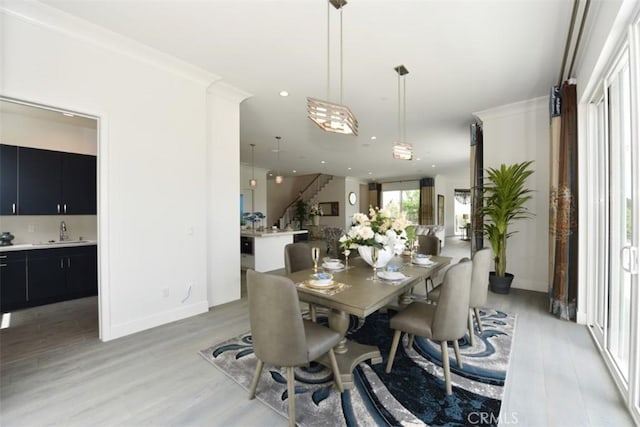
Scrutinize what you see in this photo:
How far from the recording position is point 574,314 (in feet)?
10.5

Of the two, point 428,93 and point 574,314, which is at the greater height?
point 428,93

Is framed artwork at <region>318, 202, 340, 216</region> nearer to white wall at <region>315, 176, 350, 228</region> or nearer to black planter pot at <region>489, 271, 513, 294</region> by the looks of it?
white wall at <region>315, 176, 350, 228</region>

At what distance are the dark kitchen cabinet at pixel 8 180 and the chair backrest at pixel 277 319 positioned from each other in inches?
170

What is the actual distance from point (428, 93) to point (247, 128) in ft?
12.0

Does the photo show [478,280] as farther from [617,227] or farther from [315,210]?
[315,210]

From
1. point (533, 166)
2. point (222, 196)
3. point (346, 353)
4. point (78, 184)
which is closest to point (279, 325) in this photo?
point (346, 353)

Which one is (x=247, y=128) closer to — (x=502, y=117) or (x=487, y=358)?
(x=502, y=117)

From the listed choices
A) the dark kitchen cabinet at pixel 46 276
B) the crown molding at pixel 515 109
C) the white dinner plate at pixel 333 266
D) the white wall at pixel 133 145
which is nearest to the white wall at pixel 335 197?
the crown molding at pixel 515 109

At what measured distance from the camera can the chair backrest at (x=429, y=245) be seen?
12.8 ft

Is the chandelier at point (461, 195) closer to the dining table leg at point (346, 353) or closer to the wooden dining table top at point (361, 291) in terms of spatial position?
the wooden dining table top at point (361, 291)

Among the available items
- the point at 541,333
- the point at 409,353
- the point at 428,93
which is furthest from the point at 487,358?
the point at 428,93

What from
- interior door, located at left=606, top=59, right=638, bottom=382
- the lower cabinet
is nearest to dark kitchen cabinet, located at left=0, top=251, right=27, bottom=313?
the lower cabinet

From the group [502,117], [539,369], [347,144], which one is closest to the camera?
[539,369]

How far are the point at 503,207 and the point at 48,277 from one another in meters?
6.67
